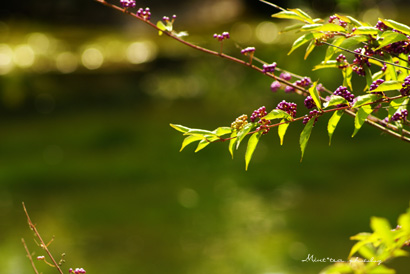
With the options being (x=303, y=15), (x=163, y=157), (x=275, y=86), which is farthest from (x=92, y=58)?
(x=303, y=15)

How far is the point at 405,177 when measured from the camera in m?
4.05

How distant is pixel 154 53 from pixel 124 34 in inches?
31.6

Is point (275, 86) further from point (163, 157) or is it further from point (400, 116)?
point (163, 157)

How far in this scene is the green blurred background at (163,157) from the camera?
11.5 feet

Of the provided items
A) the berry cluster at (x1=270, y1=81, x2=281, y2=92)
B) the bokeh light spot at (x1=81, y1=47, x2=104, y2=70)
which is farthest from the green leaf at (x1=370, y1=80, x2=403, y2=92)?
the bokeh light spot at (x1=81, y1=47, x2=104, y2=70)

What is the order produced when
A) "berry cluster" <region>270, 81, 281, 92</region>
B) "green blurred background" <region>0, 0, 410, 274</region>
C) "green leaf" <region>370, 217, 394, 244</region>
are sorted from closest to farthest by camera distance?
"green leaf" <region>370, 217, 394, 244</region>
"berry cluster" <region>270, 81, 281, 92</region>
"green blurred background" <region>0, 0, 410, 274</region>

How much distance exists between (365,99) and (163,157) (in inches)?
136

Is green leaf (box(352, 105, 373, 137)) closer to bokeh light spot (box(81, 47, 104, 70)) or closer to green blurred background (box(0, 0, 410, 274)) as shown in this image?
green blurred background (box(0, 0, 410, 274))

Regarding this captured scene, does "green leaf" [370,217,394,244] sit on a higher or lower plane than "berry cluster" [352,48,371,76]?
lower

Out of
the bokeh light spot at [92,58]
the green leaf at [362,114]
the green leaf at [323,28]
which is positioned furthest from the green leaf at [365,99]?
the bokeh light spot at [92,58]

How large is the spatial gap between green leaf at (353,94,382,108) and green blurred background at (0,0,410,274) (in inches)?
86.1

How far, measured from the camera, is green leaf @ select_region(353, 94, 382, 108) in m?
1.08

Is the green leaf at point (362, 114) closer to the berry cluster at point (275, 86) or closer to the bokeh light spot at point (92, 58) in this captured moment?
the berry cluster at point (275, 86)

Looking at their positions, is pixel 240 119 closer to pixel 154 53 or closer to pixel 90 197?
pixel 90 197
